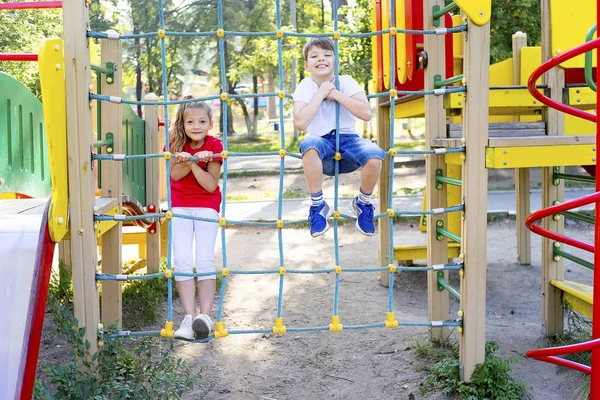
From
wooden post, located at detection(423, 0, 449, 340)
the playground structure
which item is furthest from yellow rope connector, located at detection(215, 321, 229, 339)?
wooden post, located at detection(423, 0, 449, 340)

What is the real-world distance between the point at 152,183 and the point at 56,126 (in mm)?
2477

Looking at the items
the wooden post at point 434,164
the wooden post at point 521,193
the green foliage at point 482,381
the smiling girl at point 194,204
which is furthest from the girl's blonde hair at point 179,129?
the wooden post at point 521,193

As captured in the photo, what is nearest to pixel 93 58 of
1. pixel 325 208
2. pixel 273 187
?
pixel 325 208

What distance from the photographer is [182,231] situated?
3.25 meters

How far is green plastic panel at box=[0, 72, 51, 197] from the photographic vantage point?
3992 millimetres

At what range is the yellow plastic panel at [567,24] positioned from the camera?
354 cm

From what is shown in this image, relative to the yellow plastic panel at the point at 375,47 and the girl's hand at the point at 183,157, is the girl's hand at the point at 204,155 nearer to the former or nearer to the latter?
the girl's hand at the point at 183,157

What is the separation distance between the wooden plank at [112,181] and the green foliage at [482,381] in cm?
162

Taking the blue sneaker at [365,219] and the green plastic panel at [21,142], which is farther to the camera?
the green plastic panel at [21,142]

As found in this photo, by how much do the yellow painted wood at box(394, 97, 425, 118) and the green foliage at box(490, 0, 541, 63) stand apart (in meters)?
5.44

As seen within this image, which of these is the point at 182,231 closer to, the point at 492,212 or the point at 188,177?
the point at 188,177

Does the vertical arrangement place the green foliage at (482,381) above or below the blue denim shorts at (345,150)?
below

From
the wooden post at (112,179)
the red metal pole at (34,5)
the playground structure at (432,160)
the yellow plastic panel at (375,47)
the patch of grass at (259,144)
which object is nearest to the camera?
the playground structure at (432,160)

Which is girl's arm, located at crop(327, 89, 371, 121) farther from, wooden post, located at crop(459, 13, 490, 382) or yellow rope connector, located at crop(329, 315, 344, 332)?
yellow rope connector, located at crop(329, 315, 344, 332)
